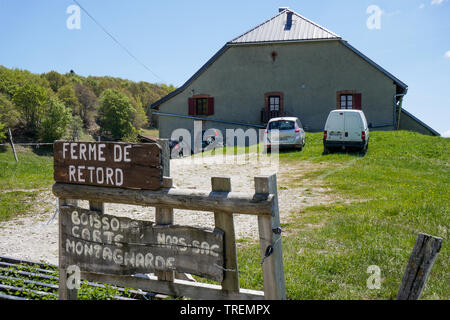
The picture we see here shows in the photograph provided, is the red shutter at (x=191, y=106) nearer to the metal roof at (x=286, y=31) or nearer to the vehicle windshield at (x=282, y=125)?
the metal roof at (x=286, y=31)

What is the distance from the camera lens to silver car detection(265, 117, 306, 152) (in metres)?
17.2

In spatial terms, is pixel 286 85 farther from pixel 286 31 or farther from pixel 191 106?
pixel 191 106

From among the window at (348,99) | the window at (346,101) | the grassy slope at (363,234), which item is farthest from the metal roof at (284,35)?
the grassy slope at (363,234)

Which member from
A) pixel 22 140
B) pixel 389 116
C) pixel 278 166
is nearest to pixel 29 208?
pixel 278 166

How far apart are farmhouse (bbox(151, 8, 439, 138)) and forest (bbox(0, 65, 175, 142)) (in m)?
46.1

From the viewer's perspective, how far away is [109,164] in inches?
143

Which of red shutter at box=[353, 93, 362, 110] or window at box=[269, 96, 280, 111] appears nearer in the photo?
red shutter at box=[353, 93, 362, 110]

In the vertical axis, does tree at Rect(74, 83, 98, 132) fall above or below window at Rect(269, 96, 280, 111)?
above

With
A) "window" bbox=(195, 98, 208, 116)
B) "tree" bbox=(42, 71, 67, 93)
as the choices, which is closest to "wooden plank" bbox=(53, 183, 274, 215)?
"window" bbox=(195, 98, 208, 116)

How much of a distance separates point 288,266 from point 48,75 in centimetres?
13371

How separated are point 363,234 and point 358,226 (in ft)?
1.45

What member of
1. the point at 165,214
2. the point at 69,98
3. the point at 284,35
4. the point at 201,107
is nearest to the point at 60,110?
the point at 69,98

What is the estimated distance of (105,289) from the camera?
169 inches

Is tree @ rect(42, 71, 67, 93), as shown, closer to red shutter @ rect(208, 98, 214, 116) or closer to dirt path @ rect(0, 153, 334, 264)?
red shutter @ rect(208, 98, 214, 116)
